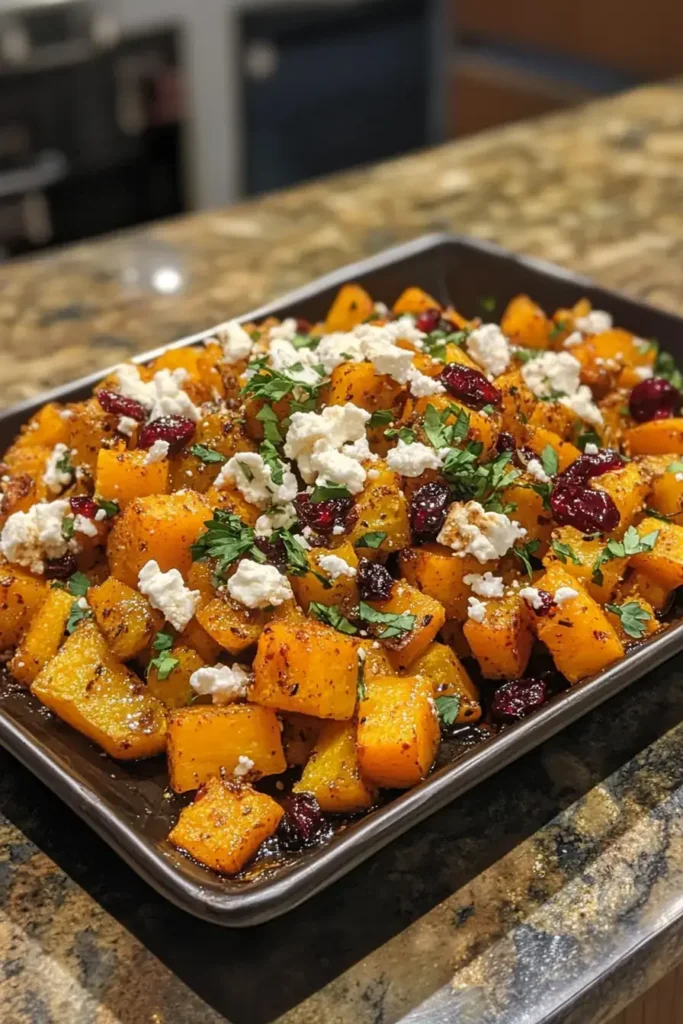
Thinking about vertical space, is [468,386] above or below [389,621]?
above

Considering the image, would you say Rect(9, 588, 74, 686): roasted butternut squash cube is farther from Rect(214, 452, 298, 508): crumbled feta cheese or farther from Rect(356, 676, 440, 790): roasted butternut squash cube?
Rect(356, 676, 440, 790): roasted butternut squash cube

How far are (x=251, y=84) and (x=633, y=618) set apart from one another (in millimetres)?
3506

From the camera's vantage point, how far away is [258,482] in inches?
49.5

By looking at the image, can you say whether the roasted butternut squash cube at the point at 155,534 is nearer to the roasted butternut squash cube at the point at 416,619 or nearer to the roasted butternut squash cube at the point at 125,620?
the roasted butternut squash cube at the point at 125,620

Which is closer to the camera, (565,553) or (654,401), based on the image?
(565,553)

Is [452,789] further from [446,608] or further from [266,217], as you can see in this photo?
[266,217]

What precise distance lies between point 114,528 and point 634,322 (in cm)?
97

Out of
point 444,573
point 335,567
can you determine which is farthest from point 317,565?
point 444,573

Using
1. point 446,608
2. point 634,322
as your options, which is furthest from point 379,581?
point 634,322

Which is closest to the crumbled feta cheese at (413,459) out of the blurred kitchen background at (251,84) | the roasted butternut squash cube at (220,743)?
the roasted butternut squash cube at (220,743)

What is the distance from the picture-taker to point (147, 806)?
1.08m

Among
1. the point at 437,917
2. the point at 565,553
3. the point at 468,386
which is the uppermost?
the point at 468,386

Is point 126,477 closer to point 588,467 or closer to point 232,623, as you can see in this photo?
point 232,623

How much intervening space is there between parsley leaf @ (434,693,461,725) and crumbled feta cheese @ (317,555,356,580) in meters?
0.16
